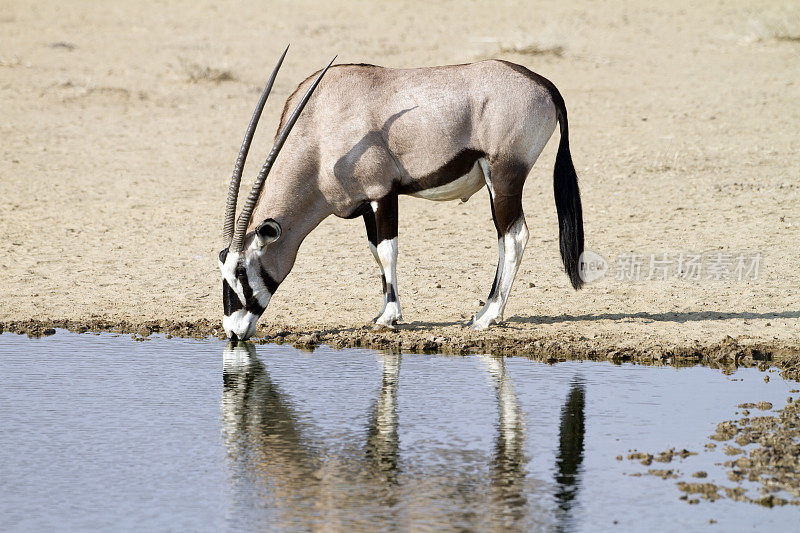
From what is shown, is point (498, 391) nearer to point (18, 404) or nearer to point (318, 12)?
point (18, 404)

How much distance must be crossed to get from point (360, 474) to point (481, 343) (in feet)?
8.46

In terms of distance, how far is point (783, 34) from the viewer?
1781 centimetres

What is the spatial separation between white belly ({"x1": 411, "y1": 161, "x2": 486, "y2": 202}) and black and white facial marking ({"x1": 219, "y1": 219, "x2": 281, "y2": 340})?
3.42ft

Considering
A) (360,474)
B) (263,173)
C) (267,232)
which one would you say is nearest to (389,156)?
(263,173)

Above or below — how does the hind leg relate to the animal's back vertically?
below

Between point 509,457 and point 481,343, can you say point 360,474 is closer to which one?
point 509,457

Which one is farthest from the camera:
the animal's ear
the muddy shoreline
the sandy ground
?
the sandy ground

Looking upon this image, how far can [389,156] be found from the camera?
24.2 ft

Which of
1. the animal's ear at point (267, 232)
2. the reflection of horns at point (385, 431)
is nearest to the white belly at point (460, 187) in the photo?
the animal's ear at point (267, 232)

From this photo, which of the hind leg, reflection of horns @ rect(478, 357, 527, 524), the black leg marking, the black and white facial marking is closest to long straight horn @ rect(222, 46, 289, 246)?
the black and white facial marking

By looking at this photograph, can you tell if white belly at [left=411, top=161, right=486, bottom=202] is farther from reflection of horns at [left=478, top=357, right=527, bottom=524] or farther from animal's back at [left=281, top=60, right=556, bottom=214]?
reflection of horns at [left=478, top=357, right=527, bottom=524]

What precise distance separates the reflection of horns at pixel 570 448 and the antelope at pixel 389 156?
1722 millimetres

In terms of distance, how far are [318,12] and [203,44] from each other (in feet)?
10.9

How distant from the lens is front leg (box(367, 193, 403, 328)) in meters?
7.39
